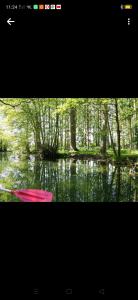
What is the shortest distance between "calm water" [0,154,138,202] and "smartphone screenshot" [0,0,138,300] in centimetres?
1

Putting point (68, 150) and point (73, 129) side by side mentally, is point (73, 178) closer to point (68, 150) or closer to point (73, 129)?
point (68, 150)

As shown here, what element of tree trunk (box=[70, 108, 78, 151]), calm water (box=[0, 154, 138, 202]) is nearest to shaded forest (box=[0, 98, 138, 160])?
tree trunk (box=[70, 108, 78, 151])

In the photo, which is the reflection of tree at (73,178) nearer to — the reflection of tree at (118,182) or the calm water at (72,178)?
the calm water at (72,178)

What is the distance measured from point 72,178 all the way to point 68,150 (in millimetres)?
284

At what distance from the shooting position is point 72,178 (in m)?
3.60

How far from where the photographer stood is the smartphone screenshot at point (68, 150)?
9.24 feet

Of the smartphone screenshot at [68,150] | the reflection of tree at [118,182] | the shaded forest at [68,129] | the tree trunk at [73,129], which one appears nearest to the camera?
the smartphone screenshot at [68,150]

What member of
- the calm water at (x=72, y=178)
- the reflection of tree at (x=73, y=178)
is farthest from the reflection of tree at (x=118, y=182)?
the reflection of tree at (x=73, y=178)

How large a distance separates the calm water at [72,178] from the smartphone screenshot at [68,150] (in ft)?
0.03

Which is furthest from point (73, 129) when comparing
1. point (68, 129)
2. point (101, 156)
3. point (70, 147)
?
point (101, 156)
